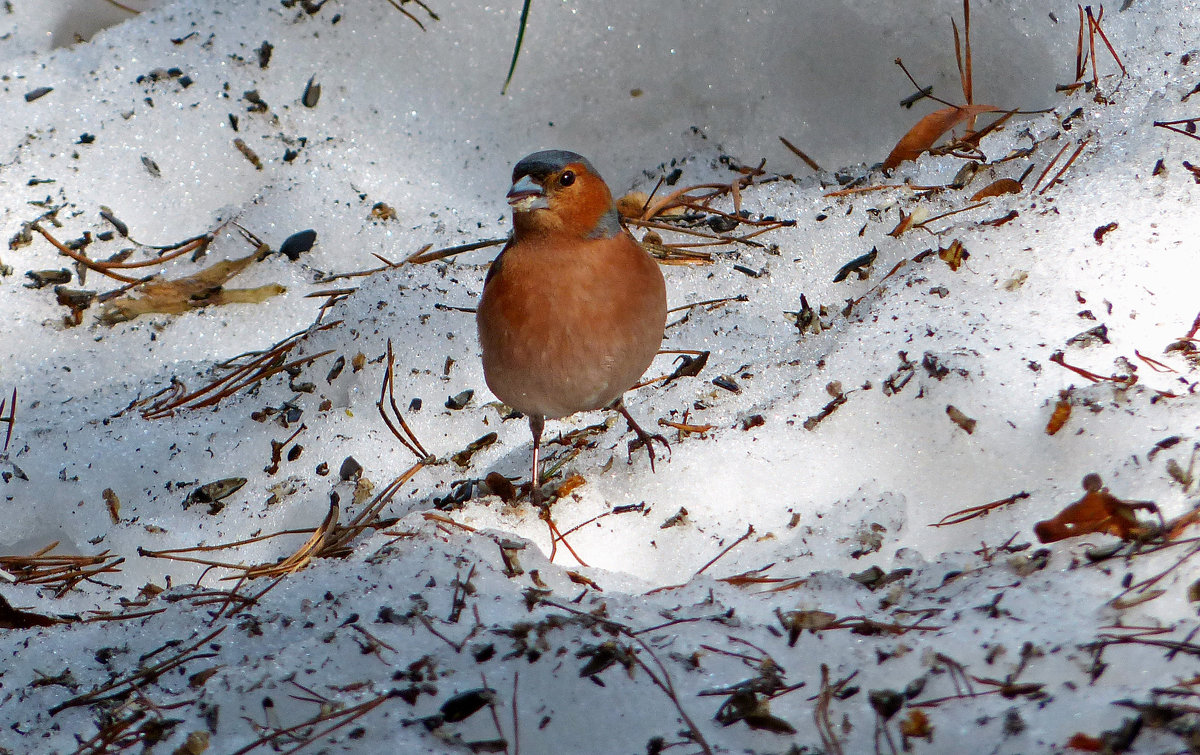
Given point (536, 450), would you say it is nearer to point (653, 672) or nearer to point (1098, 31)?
point (653, 672)

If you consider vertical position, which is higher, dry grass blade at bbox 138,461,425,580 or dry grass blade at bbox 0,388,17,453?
dry grass blade at bbox 0,388,17,453

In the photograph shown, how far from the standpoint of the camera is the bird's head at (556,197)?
268cm

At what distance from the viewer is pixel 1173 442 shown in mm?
2107

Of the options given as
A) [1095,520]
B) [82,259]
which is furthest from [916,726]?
[82,259]

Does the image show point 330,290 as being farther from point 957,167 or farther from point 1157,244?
point 1157,244

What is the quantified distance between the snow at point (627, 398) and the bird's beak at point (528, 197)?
2.48 feet

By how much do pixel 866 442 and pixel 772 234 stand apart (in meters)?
1.28

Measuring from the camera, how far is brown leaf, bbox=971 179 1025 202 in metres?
3.27

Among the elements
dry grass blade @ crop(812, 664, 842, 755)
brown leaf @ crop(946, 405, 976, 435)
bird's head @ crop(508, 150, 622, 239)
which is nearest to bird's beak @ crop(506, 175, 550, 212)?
bird's head @ crop(508, 150, 622, 239)

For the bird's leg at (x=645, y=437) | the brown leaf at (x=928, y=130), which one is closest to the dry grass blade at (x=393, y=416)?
the bird's leg at (x=645, y=437)

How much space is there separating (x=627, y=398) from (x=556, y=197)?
0.92 m

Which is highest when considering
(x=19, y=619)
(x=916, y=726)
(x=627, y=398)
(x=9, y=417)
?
(x=9, y=417)

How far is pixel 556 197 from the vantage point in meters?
2.69

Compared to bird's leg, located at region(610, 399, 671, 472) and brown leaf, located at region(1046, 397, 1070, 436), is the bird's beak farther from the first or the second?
brown leaf, located at region(1046, 397, 1070, 436)
